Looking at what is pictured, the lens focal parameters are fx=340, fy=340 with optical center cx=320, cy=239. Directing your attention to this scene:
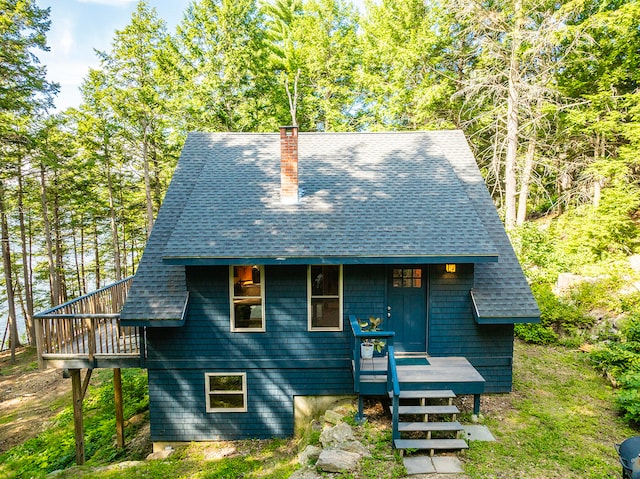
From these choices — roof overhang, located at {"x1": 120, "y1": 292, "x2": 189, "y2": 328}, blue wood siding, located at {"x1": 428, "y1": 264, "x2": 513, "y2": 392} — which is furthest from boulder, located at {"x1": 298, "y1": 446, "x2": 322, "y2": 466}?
roof overhang, located at {"x1": 120, "y1": 292, "x2": 189, "y2": 328}

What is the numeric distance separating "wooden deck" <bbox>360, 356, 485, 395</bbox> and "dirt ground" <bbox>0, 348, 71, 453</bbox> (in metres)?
11.4

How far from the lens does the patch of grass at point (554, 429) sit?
5141mm

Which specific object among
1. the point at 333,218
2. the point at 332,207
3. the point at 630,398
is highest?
the point at 332,207

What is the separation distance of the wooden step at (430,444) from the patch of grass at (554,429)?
0.21 meters

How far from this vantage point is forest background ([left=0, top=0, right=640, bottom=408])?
42.8 feet

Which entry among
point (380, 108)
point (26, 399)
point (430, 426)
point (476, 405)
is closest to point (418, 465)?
point (430, 426)

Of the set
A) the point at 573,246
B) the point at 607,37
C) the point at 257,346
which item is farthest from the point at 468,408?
the point at 607,37

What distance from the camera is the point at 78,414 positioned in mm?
8047

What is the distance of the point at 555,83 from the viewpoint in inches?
616

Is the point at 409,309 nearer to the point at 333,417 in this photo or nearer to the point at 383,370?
the point at 383,370

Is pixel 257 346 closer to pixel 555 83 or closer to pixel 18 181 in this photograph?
pixel 555 83

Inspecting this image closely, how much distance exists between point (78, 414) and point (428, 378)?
8.09 metres

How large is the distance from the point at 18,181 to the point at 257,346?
20.4 m

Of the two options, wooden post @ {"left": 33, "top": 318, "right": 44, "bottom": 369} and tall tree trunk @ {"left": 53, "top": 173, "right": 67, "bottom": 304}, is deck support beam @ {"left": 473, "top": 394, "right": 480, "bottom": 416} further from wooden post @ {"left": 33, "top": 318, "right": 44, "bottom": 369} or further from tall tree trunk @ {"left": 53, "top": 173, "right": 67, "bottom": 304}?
tall tree trunk @ {"left": 53, "top": 173, "right": 67, "bottom": 304}
